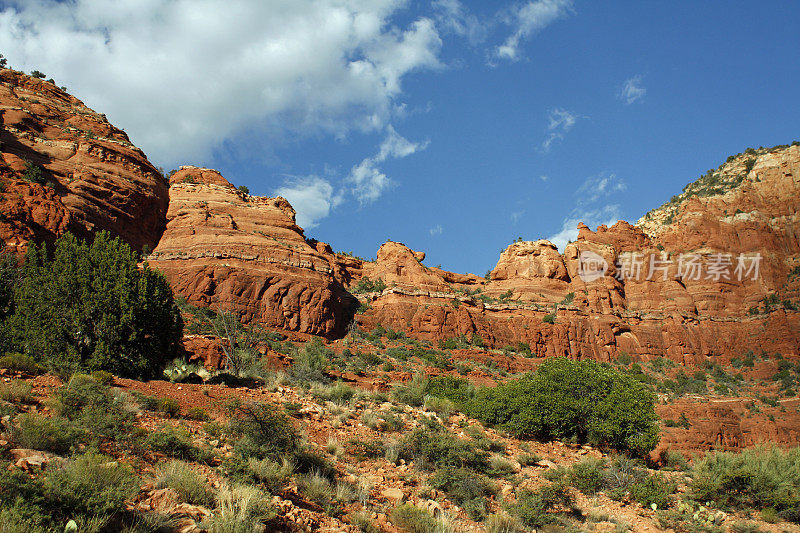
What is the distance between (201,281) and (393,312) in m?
20.1

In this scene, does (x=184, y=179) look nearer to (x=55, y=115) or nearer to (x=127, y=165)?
(x=127, y=165)

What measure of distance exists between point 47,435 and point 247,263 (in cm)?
4092

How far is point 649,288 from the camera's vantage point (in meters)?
68.1

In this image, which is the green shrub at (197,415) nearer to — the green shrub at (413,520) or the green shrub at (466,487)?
the green shrub at (413,520)

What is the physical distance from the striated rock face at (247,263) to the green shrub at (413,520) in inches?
1413

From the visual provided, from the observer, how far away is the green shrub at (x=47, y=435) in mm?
7207

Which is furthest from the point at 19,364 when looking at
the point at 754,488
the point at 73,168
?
the point at 73,168

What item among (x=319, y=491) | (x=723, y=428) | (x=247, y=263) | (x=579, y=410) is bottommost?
(x=319, y=491)

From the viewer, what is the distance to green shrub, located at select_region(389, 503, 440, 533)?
8.55m

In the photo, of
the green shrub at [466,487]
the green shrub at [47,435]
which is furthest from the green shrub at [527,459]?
the green shrub at [47,435]

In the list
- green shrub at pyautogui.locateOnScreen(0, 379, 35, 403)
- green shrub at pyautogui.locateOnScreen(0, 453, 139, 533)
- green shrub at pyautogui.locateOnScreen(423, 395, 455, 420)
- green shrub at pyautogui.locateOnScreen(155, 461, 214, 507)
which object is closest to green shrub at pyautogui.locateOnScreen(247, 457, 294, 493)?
green shrub at pyautogui.locateOnScreen(155, 461, 214, 507)

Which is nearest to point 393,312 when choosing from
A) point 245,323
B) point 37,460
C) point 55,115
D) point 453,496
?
point 245,323

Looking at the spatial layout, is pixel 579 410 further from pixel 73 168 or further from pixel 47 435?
pixel 73 168

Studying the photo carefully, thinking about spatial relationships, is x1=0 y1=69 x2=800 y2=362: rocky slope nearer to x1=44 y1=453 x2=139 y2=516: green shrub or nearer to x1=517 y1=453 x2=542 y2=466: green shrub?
x1=44 y1=453 x2=139 y2=516: green shrub
